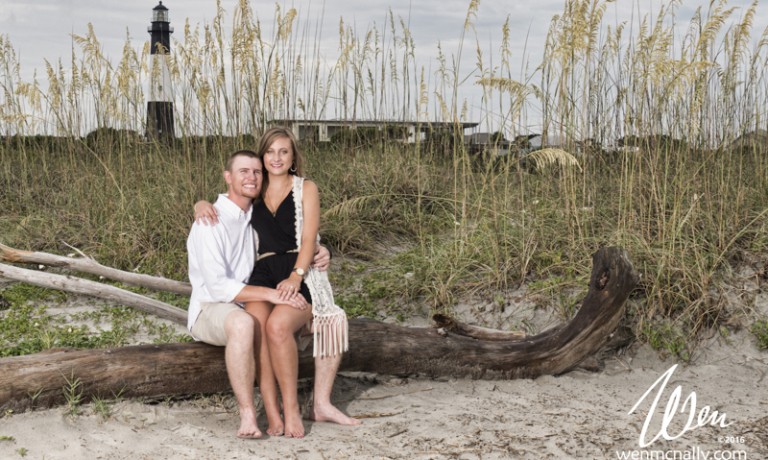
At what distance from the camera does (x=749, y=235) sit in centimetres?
504

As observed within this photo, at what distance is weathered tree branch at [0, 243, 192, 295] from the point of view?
4.93m

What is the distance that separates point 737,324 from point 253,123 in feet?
12.0

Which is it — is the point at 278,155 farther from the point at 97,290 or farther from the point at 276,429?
the point at 97,290

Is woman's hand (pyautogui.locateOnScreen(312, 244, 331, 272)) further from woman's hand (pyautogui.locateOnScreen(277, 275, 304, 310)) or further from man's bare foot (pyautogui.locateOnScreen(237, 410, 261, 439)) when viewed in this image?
man's bare foot (pyautogui.locateOnScreen(237, 410, 261, 439))

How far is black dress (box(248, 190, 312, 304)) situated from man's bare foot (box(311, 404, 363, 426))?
58 cm

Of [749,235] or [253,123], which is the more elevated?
[253,123]

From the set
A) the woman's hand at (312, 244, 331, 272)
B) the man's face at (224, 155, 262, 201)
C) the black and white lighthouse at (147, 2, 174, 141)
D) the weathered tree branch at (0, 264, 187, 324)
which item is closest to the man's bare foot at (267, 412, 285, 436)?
the woman's hand at (312, 244, 331, 272)

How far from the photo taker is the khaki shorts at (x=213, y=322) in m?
3.29

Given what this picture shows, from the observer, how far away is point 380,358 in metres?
3.92

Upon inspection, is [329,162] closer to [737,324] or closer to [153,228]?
[153,228]

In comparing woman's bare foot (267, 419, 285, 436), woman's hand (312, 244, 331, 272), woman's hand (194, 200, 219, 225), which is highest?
woman's hand (194, 200, 219, 225)

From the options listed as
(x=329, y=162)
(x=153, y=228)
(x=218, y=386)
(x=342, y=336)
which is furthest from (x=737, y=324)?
(x=153, y=228)

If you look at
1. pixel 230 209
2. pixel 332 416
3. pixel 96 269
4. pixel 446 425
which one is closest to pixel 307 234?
pixel 230 209

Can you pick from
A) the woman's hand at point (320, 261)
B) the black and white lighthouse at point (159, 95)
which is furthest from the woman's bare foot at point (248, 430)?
the black and white lighthouse at point (159, 95)
